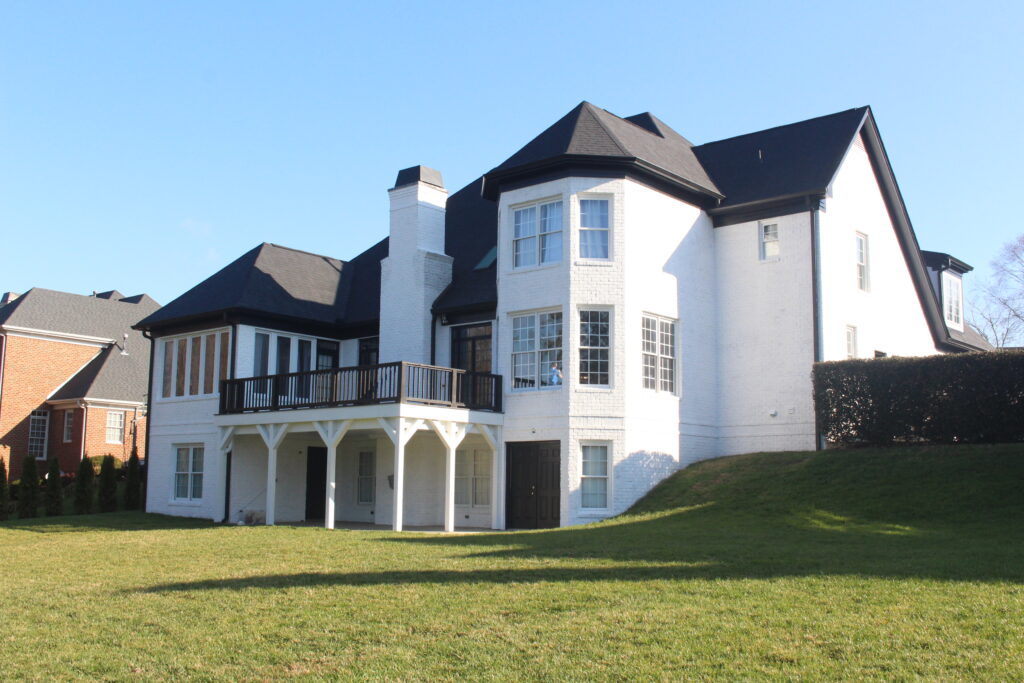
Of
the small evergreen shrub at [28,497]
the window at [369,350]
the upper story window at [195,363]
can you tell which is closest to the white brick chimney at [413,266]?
the window at [369,350]

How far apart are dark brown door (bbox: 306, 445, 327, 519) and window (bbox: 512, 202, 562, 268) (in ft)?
26.4

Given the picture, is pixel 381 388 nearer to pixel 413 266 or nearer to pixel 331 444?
pixel 331 444

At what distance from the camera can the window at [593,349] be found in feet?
68.3

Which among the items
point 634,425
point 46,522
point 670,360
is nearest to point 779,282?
point 670,360

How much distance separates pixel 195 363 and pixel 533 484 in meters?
10.7

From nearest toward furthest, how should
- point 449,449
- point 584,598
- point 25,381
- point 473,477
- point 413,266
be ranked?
point 584,598
point 449,449
point 473,477
point 413,266
point 25,381

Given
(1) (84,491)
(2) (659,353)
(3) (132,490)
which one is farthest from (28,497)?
(2) (659,353)

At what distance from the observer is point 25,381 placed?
39.3 metres

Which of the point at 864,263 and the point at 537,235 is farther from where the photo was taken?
the point at 864,263

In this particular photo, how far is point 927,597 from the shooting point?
365 inches

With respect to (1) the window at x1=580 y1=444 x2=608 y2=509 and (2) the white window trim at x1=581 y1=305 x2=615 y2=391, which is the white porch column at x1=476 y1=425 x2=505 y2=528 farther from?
(2) the white window trim at x1=581 y1=305 x2=615 y2=391

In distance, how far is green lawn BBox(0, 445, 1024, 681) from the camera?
791cm

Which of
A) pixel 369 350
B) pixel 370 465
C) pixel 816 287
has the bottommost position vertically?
pixel 370 465

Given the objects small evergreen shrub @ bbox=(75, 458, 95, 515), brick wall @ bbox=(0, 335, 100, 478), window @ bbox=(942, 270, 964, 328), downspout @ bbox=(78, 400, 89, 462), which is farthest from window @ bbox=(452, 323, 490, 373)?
brick wall @ bbox=(0, 335, 100, 478)
